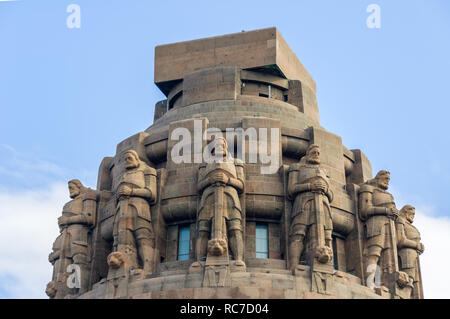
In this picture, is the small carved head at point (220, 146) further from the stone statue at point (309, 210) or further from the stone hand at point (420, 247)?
the stone hand at point (420, 247)

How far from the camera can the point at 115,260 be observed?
38062 millimetres

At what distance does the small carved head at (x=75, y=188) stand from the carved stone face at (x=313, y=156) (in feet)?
33.4

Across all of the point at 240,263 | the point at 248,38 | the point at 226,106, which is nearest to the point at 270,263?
the point at 240,263

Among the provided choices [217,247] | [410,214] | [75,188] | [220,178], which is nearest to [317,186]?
[220,178]

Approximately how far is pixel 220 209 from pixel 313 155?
5.00 meters

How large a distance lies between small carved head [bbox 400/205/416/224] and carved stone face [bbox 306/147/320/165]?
557 centimetres

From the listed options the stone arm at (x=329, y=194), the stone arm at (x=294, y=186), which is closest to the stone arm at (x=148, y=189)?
the stone arm at (x=294, y=186)

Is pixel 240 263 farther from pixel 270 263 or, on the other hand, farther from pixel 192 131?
pixel 192 131

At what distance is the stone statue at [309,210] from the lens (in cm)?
3847

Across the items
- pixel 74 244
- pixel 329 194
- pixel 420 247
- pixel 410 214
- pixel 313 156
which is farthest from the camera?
pixel 410 214

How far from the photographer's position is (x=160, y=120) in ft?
150

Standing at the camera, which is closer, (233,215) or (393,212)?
(233,215)

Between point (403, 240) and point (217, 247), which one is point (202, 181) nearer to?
point (217, 247)

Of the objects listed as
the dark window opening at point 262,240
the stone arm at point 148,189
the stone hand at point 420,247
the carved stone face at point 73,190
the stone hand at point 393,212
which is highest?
the carved stone face at point 73,190
